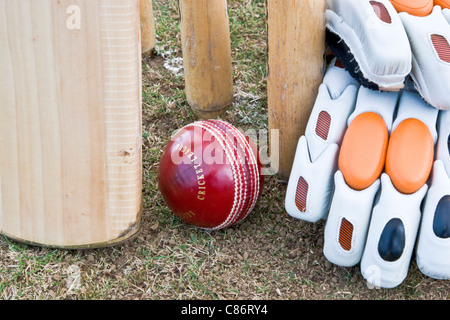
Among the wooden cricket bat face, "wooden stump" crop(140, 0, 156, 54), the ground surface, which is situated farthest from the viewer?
"wooden stump" crop(140, 0, 156, 54)

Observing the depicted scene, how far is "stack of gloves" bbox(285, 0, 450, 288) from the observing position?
1757mm

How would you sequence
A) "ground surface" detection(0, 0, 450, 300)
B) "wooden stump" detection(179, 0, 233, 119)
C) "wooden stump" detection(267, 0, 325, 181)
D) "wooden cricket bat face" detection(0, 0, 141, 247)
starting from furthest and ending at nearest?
"wooden stump" detection(179, 0, 233, 119) → "wooden stump" detection(267, 0, 325, 181) → "ground surface" detection(0, 0, 450, 300) → "wooden cricket bat face" detection(0, 0, 141, 247)

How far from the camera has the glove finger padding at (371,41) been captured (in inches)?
70.9

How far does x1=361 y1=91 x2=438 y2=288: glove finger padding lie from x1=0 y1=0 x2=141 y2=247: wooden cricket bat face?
2.23 feet

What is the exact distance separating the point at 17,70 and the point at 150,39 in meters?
0.93

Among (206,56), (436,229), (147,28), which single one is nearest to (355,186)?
(436,229)

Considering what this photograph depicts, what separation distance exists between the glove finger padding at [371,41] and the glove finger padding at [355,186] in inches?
4.8

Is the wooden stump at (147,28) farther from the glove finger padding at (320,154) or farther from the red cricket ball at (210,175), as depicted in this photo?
the glove finger padding at (320,154)

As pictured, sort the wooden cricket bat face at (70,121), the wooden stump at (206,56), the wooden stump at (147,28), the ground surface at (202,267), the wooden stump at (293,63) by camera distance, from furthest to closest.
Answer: the wooden stump at (147,28) < the wooden stump at (206,56) < the wooden stump at (293,63) < the ground surface at (202,267) < the wooden cricket bat face at (70,121)

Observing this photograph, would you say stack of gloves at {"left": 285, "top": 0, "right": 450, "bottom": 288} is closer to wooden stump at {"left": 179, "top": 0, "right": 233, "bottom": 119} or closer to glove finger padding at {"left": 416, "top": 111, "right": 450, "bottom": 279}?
glove finger padding at {"left": 416, "top": 111, "right": 450, "bottom": 279}

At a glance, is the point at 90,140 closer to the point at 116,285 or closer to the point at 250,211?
the point at 116,285

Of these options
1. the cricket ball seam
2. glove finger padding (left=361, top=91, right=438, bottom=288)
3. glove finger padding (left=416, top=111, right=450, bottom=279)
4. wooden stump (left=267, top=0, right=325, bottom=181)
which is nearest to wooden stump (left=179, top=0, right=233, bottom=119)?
wooden stump (left=267, top=0, right=325, bottom=181)

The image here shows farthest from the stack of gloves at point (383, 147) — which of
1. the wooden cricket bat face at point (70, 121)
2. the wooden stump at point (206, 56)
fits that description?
the wooden cricket bat face at point (70, 121)

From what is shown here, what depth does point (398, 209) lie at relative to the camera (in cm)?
174
